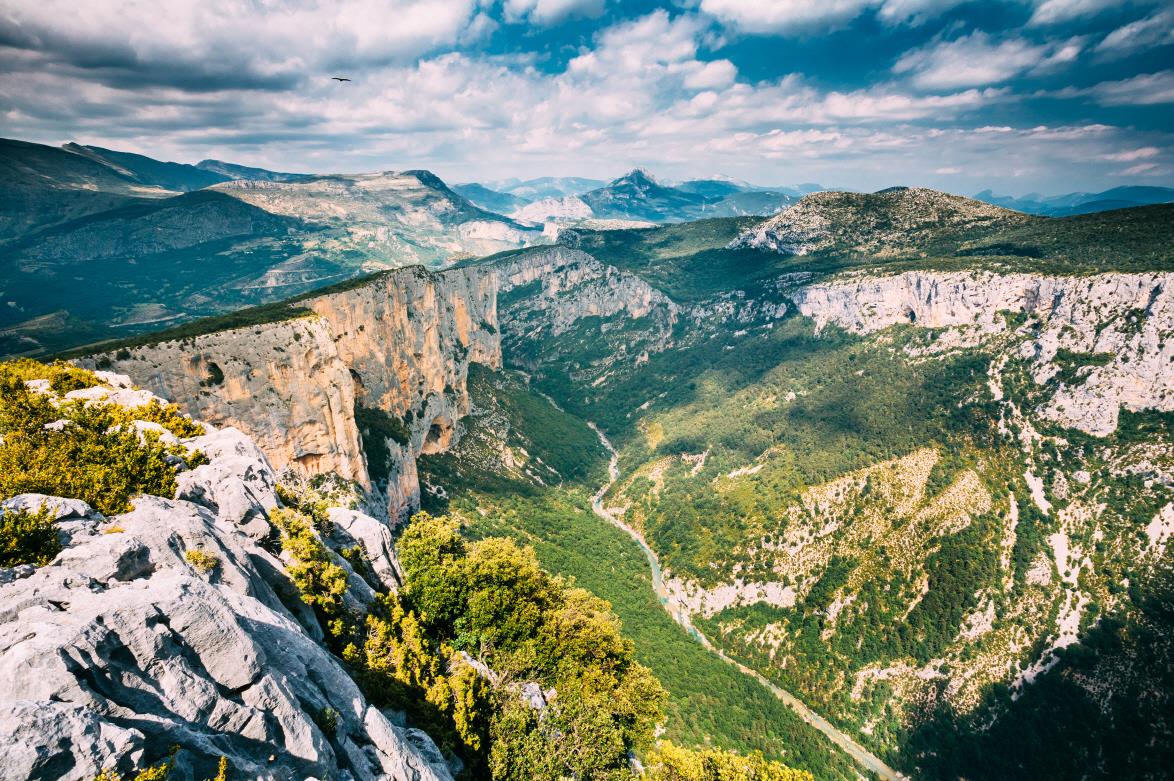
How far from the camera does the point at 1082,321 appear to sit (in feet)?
388

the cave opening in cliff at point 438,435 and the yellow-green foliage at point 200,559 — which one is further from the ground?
the yellow-green foliage at point 200,559

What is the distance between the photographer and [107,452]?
76.9ft

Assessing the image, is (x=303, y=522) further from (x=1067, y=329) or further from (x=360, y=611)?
(x=1067, y=329)

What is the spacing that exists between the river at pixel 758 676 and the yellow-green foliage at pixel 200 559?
10605 centimetres

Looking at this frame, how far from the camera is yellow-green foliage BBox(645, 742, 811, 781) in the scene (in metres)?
33.4

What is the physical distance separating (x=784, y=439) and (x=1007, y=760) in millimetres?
79593

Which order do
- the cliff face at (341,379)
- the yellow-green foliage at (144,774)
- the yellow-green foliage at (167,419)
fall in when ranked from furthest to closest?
the cliff face at (341,379)
the yellow-green foliage at (167,419)
the yellow-green foliage at (144,774)

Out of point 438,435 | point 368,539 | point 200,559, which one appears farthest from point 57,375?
point 438,435

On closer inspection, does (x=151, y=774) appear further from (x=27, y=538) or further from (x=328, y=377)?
(x=328, y=377)

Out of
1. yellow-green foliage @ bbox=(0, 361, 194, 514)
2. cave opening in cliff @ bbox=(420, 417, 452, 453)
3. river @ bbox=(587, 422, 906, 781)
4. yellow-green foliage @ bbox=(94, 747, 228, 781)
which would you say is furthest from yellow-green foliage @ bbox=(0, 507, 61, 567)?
river @ bbox=(587, 422, 906, 781)

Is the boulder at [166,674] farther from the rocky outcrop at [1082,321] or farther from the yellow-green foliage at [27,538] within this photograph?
the rocky outcrop at [1082,321]

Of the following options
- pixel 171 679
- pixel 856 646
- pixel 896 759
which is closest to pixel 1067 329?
pixel 856 646

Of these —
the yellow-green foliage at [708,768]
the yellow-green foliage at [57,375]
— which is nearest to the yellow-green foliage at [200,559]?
the yellow-green foliage at [57,375]

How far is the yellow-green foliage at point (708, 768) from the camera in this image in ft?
110
